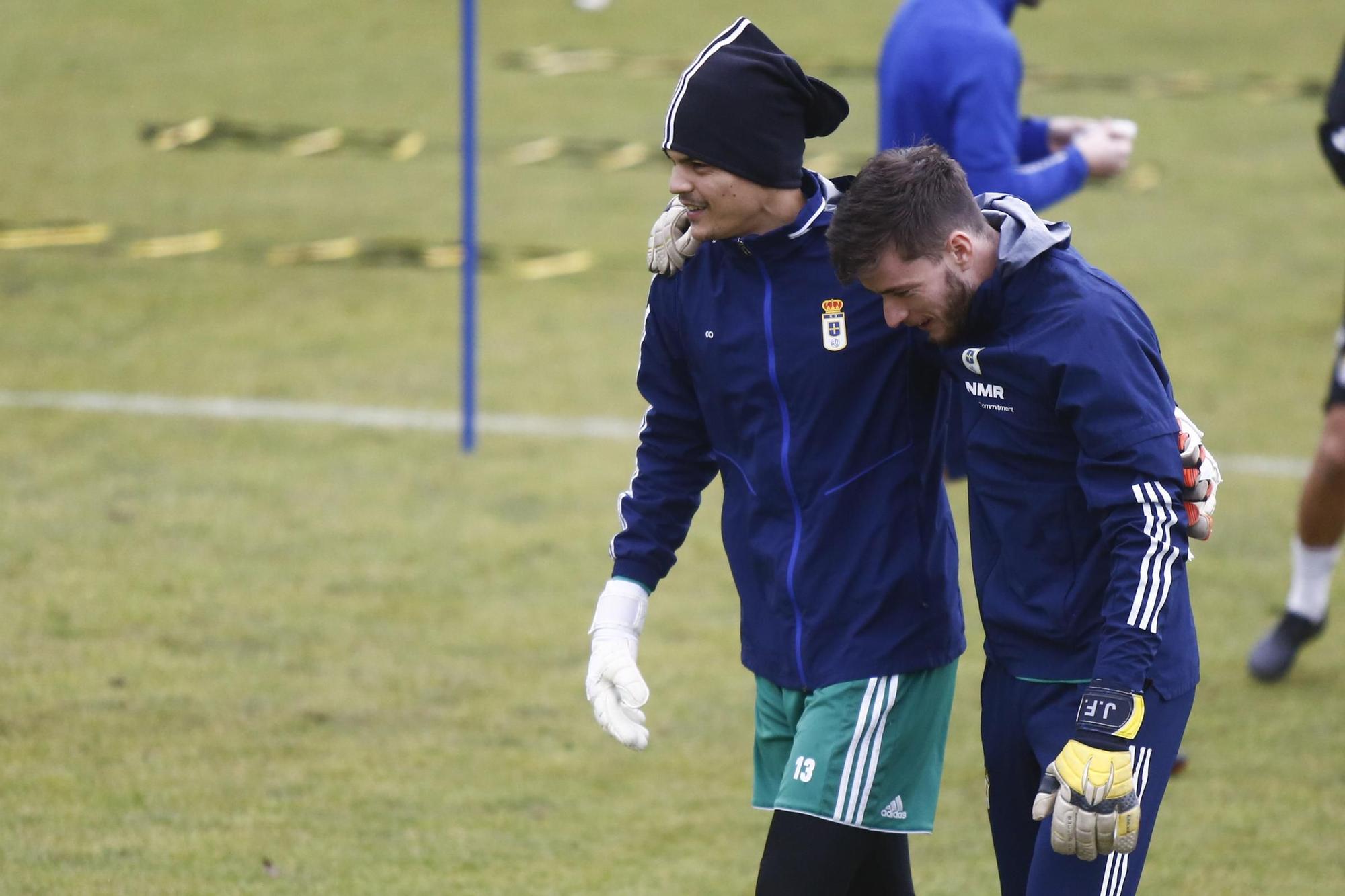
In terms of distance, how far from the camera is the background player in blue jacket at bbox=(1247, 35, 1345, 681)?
243 inches

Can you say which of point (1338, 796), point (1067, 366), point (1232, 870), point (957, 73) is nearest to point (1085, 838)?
point (1067, 366)

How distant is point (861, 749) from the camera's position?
3480 mm

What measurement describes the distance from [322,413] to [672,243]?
21.0 feet

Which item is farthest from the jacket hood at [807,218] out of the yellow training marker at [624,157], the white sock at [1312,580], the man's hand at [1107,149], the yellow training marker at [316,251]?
the yellow training marker at [624,157]

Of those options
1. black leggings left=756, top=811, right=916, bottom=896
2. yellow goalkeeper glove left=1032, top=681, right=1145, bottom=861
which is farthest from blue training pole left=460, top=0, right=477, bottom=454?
yellow goalkeeper glove left=1032, top=681, right=1145, bottom=861

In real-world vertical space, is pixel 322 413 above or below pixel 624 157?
above

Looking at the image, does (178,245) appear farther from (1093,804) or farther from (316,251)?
(1093,804)

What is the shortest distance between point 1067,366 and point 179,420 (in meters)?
7.13

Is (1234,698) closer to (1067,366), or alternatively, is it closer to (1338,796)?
(1338,796)

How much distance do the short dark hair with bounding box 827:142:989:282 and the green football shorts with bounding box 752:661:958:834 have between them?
0.85 meters

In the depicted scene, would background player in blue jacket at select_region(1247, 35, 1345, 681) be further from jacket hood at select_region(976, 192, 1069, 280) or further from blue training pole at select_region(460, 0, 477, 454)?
blue training pole at select_region(460, 0, 477, 454)

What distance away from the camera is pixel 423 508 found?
828cm

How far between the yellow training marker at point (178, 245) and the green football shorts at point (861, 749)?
1030cm

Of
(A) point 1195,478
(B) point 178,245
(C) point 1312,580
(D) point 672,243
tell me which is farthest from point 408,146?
(A) point 1195,478
